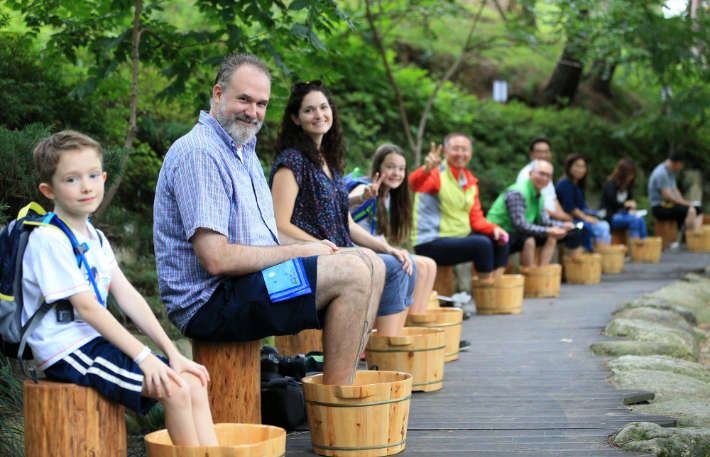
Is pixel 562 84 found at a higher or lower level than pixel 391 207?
higher

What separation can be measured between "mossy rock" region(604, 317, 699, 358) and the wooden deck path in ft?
0.42

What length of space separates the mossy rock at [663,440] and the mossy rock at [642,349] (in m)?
1.56

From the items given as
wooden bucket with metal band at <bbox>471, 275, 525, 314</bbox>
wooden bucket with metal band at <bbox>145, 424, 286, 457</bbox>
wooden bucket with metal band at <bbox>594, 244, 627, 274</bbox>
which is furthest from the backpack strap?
wooden bucket with metal band at <bbox>594, 244, 627, 274</bbox>

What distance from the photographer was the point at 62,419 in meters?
1.86

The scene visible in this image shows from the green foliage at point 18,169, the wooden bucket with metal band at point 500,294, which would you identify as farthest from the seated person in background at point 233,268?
the wooden bucket with metal band at point 500,294

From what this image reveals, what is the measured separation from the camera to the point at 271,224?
2.66 meters

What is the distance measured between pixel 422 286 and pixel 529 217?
3141 millimetres

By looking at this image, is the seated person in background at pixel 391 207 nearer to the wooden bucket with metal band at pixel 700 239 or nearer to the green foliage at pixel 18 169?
the green foliage at pixel 18 169

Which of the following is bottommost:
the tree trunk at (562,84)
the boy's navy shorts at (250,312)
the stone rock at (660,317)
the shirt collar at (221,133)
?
the stone rock at (660,317)

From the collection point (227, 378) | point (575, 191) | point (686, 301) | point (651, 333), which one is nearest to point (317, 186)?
point (227, 378)

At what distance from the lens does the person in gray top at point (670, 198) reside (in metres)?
10.5

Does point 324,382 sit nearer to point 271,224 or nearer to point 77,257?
point 271,224

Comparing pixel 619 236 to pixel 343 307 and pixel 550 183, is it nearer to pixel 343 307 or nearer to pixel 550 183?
pixel 550 183

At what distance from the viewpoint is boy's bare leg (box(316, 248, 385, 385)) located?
2.44 meters
